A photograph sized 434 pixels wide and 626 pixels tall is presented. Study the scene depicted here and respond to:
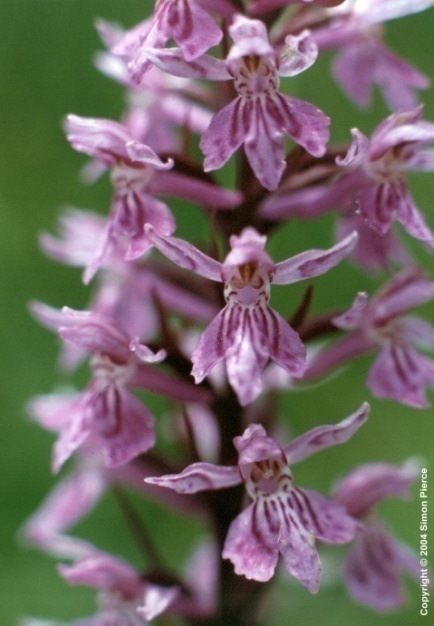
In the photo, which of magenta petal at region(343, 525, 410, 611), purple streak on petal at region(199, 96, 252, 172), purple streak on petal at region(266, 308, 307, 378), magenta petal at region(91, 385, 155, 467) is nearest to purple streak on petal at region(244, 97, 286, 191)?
purple streak on petal at region(199, 96, 252, 172)

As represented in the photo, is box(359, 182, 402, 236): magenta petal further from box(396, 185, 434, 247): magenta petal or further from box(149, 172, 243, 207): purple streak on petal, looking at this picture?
box(149, 172, 243, 207): purple streak on petal

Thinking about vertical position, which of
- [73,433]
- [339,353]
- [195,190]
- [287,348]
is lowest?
[339,353]

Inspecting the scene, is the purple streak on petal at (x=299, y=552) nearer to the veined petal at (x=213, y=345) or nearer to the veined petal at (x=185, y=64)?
the veined petal at (x=213, y=345)

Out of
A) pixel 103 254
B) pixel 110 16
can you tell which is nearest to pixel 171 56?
pixel 103 254

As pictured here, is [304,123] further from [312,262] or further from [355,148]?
[312,262]

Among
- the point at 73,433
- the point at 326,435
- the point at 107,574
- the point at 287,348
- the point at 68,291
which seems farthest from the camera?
the point at 68,291

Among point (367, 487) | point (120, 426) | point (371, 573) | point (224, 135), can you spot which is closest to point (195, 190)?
point (224, 135)

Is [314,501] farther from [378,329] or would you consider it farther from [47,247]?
[47,247]
